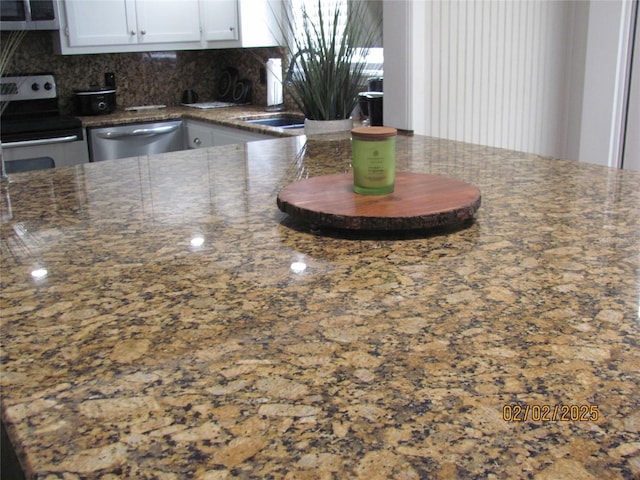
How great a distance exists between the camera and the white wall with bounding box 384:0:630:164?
2457 millimetres

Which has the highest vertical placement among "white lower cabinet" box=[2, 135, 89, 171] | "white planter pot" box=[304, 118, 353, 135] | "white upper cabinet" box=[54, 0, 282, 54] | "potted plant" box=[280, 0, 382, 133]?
"white upper cabinet" box=[54, 0, 282, 54]

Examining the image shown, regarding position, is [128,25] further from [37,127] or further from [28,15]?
[37,127]

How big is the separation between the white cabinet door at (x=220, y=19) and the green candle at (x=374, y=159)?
9.75 feet

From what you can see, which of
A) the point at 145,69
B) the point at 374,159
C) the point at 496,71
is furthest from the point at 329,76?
the point at 145,69

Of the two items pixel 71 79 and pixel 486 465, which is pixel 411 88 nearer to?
pixel 486 465

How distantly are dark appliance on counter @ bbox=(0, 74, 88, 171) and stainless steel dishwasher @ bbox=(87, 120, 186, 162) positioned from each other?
88 mm

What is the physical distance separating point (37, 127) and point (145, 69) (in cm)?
115

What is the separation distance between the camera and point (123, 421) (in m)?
0.63

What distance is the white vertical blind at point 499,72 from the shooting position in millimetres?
2508

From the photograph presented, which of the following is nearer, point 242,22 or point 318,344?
point 318,344

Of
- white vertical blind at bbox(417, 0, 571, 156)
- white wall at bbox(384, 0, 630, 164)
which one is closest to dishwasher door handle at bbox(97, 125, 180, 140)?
white wall at bbox(384, 0, 630, 164)

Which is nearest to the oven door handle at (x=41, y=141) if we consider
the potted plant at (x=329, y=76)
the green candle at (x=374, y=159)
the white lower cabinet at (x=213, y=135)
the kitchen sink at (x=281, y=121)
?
the white lower cabinet at (x=213, y=135)

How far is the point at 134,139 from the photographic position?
12.7 feet
